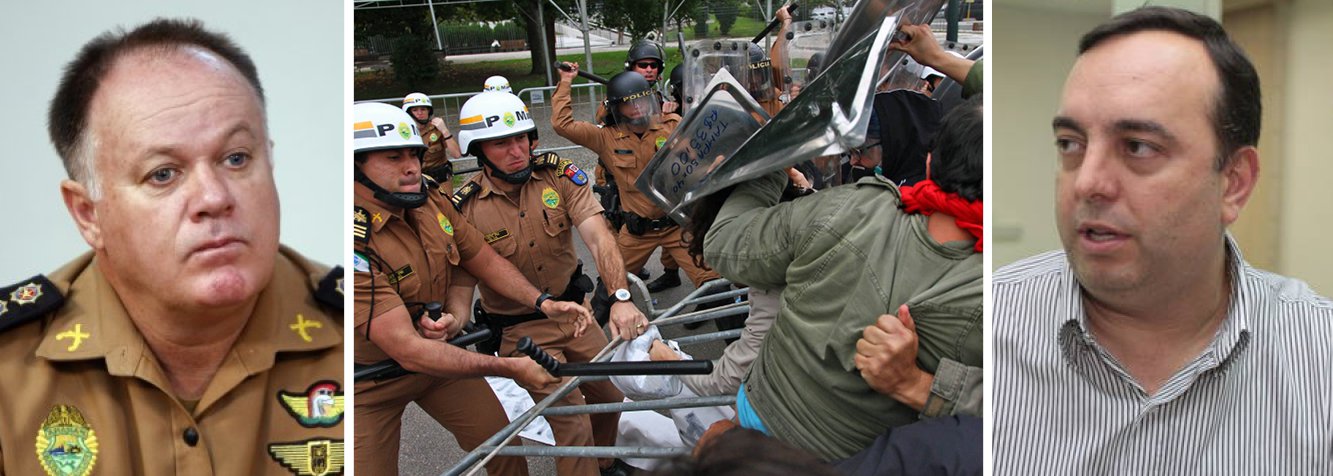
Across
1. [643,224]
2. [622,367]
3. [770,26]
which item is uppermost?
[770,26]

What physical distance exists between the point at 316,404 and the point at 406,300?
2.26ft

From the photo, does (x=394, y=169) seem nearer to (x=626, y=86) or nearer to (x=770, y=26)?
(x=770, y=26)

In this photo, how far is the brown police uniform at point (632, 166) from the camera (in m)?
4.28

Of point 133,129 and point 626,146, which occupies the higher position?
point 133,129

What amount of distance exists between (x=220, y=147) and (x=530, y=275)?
1.82 metres

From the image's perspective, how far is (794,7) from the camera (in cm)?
266

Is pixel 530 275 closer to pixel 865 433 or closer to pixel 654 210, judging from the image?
pixel 654 210

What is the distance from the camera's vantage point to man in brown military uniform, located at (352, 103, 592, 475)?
2225 millimetres

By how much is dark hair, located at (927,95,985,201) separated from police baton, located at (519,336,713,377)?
65cm

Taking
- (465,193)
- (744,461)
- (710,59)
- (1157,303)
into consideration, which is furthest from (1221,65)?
(465,193)

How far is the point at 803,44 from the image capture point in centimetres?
262

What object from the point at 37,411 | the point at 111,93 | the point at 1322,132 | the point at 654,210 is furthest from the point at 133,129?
the point at 654,210

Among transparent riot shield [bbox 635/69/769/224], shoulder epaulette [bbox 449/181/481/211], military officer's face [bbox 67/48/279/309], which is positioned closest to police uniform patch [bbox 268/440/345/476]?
military officer's face [bbox 67/48/279/309]

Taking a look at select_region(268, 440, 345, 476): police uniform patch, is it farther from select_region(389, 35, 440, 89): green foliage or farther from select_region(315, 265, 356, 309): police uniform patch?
select_region(389, 35, 440, 89): green foliage
